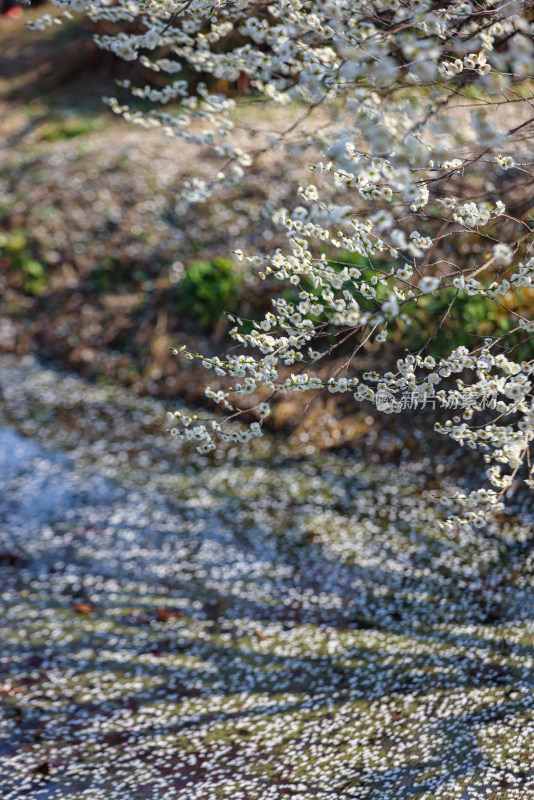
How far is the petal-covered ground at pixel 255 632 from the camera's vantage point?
3.23 m

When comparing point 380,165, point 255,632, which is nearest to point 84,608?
point 255,632

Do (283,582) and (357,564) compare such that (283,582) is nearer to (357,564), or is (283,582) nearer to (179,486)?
(357,564)

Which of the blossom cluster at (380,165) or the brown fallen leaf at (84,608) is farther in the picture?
the brown fallen leaf at (84,608)

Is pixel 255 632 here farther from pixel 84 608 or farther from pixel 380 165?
pixel 380 165

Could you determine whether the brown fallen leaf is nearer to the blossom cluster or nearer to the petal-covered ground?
the petal-covered ground

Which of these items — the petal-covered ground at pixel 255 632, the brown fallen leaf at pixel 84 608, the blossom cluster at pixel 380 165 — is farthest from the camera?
the brown fallen leaf at pixel 84 608

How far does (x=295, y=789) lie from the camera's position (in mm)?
3094

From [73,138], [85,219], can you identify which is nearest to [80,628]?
[85,219]

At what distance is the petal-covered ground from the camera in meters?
3.23

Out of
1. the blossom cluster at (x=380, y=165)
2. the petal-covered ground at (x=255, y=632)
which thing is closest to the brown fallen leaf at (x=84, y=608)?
the petal-covered ground at (x=255, y=632)

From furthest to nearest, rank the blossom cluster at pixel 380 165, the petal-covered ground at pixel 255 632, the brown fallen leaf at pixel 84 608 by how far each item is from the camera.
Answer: the brown fallen leaf at pixel 84 608 → the petal-covered ground at pixel 255 632 → the blossom cluster at pixel 380 165

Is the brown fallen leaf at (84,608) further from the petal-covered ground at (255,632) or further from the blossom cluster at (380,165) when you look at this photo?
the blossom cluster at (380,165)

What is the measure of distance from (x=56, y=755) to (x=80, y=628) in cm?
106

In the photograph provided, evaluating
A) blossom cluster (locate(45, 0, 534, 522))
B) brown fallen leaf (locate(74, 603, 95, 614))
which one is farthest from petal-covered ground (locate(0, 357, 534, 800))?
blossom cluster (locate(45, 0, 534, 522))
